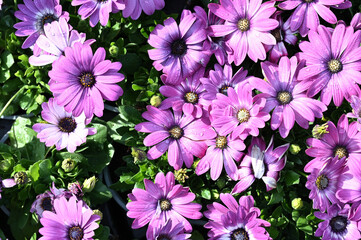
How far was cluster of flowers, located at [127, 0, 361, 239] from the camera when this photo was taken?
1.25 m

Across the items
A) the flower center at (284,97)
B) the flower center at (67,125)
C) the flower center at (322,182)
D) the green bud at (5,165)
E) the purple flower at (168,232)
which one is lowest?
the purple flower at (168,232)

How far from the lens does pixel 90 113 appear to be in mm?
1260

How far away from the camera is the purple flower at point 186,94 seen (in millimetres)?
1327

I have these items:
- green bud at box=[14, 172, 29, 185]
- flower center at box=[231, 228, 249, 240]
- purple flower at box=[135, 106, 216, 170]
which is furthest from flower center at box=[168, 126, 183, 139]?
green bud at box=[14, 172, 29, 185]

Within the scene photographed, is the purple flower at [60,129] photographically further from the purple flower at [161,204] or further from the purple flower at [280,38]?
the purple flower at [280,38]

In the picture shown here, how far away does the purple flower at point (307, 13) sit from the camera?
129cm

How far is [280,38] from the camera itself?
1.34 m

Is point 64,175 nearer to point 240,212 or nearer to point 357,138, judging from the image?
point 240,212

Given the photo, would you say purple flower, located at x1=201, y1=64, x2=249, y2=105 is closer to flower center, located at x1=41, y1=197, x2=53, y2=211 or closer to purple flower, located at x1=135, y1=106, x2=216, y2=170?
purple flower, located at x1=135, y1=106, x2=216, y2=170

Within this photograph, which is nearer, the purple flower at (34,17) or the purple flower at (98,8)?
the purple flower at (98,8)

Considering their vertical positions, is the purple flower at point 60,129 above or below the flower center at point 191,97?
below

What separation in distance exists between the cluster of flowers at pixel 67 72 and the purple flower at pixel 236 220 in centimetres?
42

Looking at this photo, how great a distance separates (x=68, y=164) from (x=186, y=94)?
39cm

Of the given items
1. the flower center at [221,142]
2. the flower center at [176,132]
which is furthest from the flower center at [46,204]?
the flower center at [221,142]
